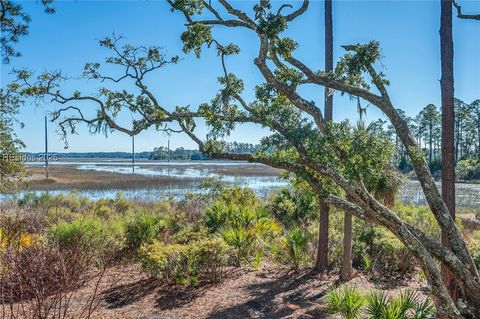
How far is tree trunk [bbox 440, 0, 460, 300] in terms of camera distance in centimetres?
841

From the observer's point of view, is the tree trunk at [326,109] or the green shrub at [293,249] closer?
the tree trunk at [326,109]

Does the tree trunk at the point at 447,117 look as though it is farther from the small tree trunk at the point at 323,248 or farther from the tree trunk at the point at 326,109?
the small tree trunk at the point at 323,248

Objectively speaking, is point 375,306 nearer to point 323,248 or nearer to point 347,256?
point 347,256

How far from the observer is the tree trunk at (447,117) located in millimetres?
8414

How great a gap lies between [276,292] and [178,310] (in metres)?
2.30

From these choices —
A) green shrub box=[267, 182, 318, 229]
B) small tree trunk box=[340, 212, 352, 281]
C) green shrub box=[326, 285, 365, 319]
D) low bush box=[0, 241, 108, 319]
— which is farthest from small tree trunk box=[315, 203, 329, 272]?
green shrub box=[267, 182, 318, 229]

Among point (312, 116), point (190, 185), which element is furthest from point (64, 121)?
point (190, 185)

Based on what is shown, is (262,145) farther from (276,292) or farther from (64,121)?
(64,121)

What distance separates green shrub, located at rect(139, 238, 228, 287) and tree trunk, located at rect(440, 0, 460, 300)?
193 inches

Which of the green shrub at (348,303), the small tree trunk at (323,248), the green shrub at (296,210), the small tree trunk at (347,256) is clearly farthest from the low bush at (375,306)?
the green shrub at (296,210)

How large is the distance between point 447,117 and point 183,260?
6494mm

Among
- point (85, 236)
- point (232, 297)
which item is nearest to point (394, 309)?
point (232, 297)

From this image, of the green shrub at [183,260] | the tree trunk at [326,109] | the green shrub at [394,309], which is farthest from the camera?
the tree trunk at [326,109]

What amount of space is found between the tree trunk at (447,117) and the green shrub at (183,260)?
16.1 ft
